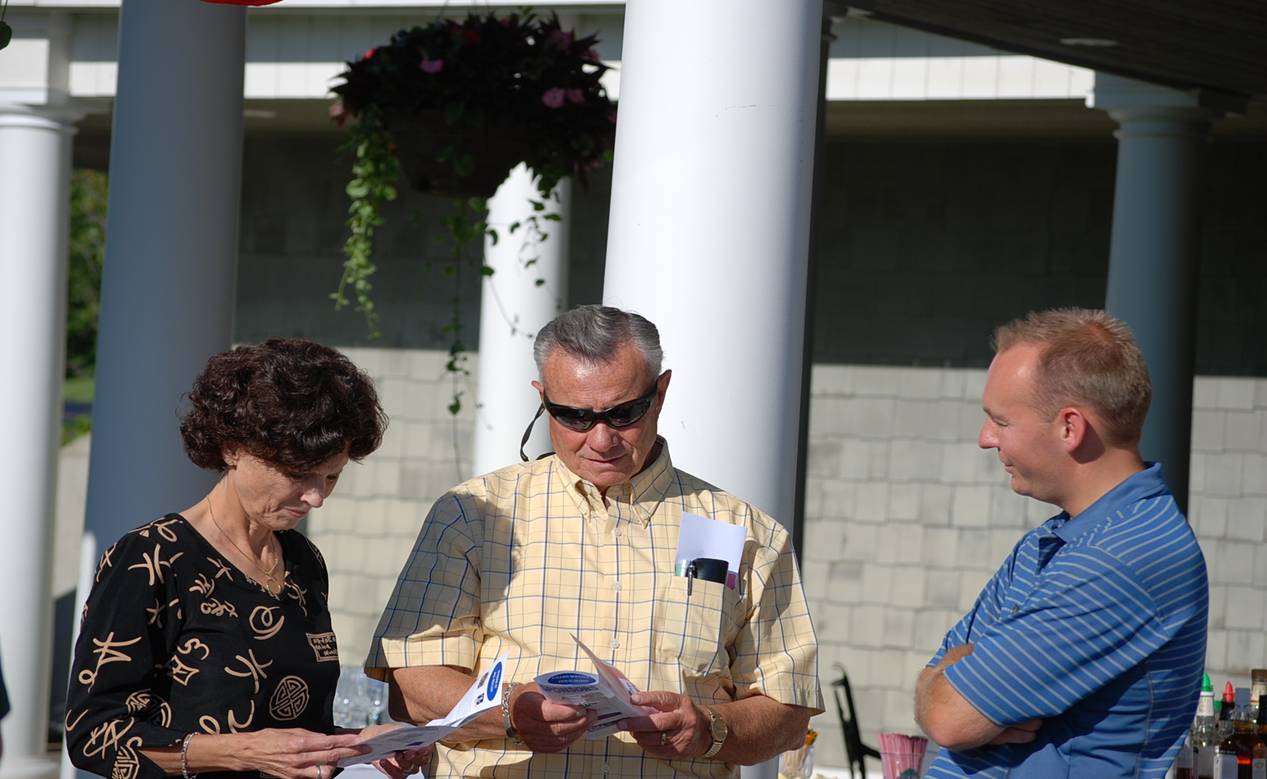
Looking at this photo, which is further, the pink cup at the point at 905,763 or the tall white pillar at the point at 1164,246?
the tall white pillar at the point at 1164,246

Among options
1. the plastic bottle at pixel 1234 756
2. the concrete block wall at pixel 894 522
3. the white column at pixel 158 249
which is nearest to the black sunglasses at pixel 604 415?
the plastic bottle at pixel 1234 756

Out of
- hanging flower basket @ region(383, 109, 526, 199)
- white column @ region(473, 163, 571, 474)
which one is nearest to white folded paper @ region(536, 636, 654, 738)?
hanging flower basket @ region(383, 109, 526, 199)

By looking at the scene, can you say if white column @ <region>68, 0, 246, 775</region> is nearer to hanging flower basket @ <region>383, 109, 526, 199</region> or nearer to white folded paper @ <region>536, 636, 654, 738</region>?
hanging flower basket @ <region>383, 109, 526, 199</region>

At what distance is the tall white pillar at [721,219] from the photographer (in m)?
2.99

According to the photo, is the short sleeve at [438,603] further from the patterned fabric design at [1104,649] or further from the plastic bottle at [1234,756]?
the plastic bottle at [1234,756]

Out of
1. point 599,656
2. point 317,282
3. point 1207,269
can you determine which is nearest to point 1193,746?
point 599,656

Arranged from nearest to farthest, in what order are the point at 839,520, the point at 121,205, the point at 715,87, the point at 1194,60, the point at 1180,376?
the point at 715,87, the point at 121,205, the point at 1194,60, the point at 1180,376, the point at 839,520

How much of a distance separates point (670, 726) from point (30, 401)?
5.72 m

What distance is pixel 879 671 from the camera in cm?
855

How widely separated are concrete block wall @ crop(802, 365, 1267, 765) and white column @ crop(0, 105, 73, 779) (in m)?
3.80

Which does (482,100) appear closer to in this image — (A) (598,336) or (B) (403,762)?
(A) (598,336)

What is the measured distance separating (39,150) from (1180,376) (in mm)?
5382

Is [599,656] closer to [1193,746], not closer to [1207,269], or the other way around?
[1193,746]

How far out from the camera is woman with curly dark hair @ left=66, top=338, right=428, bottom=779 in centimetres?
219
